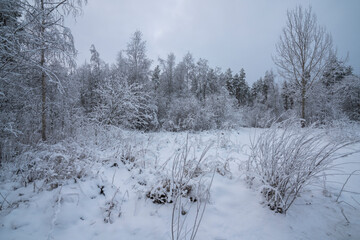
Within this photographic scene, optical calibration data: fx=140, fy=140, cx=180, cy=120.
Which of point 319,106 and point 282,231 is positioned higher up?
point 319,106

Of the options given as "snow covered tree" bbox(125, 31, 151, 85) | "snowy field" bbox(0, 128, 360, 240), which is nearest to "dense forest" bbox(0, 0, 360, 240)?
"snowy field" bbox(0, 128, 360, 240)

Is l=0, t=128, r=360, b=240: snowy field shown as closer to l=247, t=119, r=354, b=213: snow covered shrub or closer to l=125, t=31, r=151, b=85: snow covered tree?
l=247, t=119, r=354, b=213: snow covered shrub

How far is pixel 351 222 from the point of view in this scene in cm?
155

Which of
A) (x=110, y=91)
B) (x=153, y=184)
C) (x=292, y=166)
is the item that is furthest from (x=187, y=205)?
(x=110, y=91)

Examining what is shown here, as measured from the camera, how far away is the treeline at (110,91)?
2689 mm

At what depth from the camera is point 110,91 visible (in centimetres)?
728

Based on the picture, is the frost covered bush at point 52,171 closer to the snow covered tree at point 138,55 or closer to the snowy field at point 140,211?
the snowy field at point 140,211

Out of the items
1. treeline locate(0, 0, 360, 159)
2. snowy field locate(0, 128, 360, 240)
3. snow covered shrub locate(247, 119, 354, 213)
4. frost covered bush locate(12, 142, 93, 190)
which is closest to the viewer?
snowy field locate(0, 128, 360, 240)

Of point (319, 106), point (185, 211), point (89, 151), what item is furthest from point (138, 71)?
point (319, 106)

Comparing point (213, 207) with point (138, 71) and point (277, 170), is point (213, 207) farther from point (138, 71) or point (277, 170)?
point (138, 71)

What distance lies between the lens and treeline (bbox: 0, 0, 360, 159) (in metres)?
2.69

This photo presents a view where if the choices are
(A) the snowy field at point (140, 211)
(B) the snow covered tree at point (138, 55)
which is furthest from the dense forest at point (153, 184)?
(B) the snow covered tree at point (138, 55)

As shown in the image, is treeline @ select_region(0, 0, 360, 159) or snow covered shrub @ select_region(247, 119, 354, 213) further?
treeline @ select_region(0, 0, 360, 159)

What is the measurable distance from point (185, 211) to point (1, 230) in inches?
72.7
